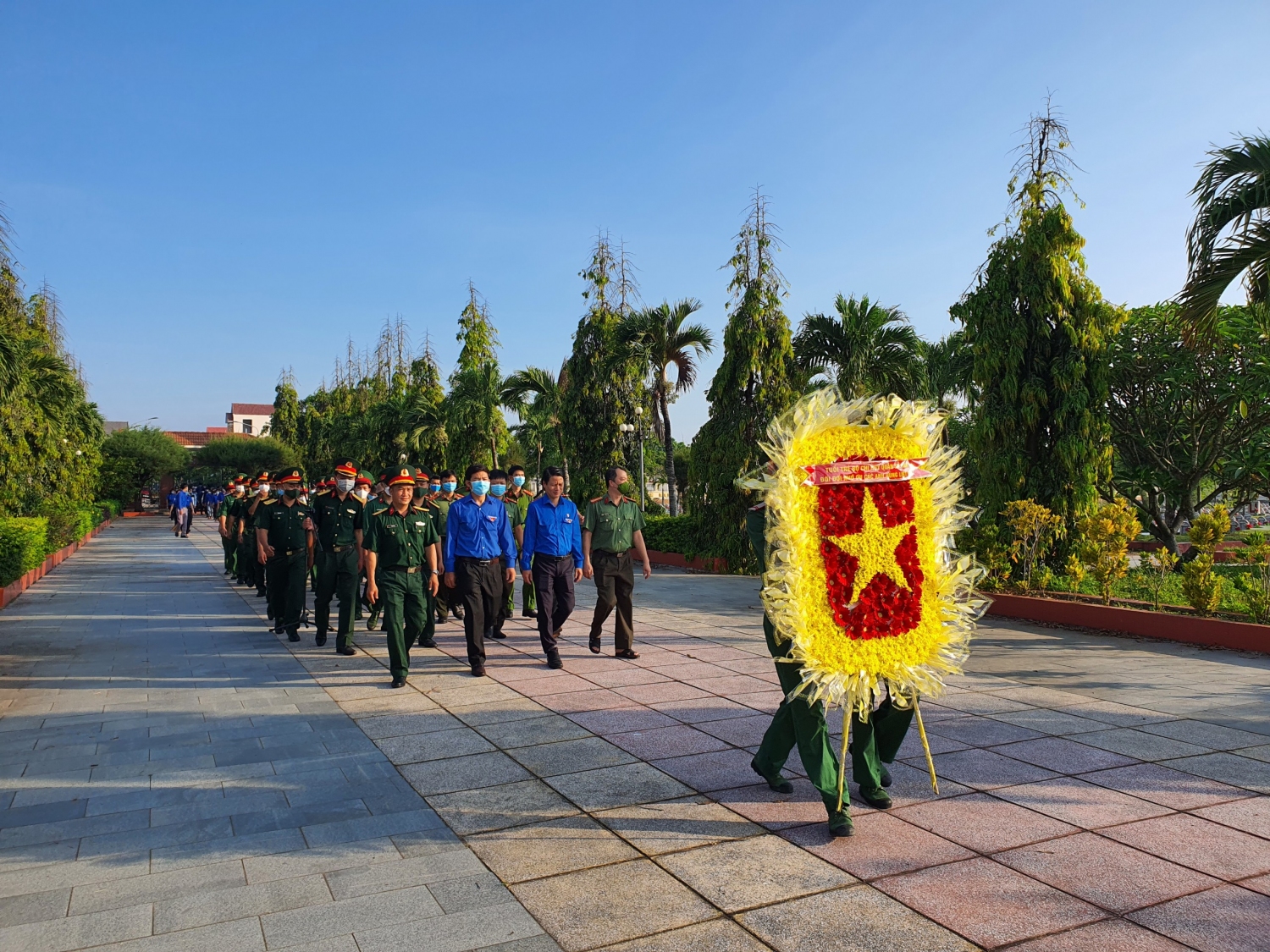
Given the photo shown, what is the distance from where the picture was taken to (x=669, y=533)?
69.2 feet

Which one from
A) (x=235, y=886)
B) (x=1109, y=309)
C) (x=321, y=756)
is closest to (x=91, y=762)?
(x=321, y=756)

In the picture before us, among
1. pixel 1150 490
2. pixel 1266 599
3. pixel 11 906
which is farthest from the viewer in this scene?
pixel 1150 490

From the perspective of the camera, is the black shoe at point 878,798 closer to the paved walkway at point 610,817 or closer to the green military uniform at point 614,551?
the paved walkway at point 610,817

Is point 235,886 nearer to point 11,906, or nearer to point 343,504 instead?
point 11,906

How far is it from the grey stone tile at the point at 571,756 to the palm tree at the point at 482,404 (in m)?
21.6

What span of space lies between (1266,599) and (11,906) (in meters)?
10.0

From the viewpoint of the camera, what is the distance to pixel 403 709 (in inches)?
271

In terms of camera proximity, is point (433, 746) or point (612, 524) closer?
point (433, 746)

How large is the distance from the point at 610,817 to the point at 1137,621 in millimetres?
7590

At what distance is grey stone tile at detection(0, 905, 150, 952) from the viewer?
336cm

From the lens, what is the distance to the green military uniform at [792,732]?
432cm

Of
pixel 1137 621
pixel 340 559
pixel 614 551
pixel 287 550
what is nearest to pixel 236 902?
pixel 614 551

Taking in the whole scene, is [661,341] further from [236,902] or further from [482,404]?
[236,902]

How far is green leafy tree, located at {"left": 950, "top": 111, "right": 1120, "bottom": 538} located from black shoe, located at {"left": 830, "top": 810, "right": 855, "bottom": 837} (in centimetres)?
1010
